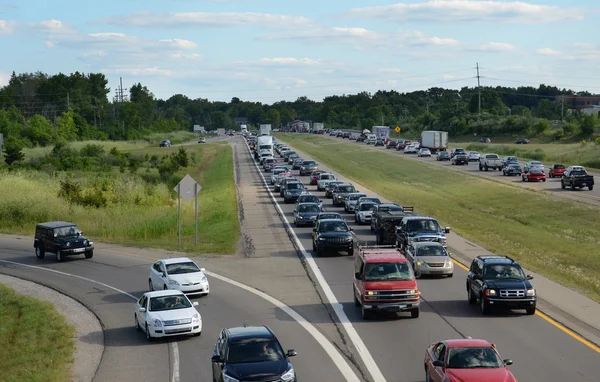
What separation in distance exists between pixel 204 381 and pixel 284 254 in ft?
67.4

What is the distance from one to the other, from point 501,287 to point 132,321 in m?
11.1

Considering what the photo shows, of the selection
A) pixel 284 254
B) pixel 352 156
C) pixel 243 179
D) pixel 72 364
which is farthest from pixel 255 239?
pixel 352 156

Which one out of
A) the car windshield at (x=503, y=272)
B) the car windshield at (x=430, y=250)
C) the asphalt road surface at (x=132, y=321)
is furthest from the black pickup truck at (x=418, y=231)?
the car windshield at (x=503, y=272)

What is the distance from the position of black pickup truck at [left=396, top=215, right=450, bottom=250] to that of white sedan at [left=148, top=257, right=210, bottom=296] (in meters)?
9.94

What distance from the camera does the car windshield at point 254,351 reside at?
1647 centimetres

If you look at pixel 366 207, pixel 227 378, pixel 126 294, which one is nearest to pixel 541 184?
pixel 366 207

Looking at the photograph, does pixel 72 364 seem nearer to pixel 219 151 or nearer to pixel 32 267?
pixel 32 267

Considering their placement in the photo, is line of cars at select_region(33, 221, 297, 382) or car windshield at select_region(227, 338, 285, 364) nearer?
line of cars at select_region(33, 221, 297, 382)

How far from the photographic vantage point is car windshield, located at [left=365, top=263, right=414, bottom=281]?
958 inches

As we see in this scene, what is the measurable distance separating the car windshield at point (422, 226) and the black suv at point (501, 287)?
10.7m

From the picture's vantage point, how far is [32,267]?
39938 millimetres

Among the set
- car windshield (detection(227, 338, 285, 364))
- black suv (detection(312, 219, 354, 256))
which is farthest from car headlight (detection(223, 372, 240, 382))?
black suv (detection(312, 219, 354, 256))

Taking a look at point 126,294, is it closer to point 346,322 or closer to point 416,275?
point 346,322

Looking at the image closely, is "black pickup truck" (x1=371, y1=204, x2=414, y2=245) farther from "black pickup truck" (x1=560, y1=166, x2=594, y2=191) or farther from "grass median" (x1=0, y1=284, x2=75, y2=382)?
"black pickup truck" (x1=560, y1=166, x2=594, y2=191)
